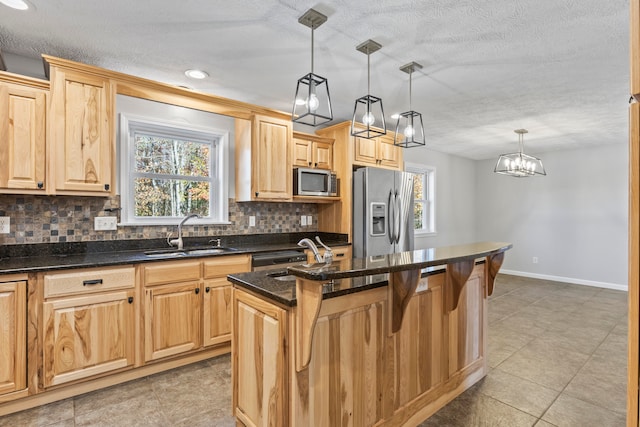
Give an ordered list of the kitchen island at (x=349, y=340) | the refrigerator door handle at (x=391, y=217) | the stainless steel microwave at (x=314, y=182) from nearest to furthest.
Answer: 1. the kitchen island at (x=349, y=340)
2. the stainless steel microwave at (x=314, y=182)
3. the refrigerator door handle at (x=391, y=217)

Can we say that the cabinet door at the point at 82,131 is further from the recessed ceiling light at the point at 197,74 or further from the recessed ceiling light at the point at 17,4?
the recessed ceiling light at the point at 197,74

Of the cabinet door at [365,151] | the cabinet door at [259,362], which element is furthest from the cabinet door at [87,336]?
the cabinet door at [365,151]

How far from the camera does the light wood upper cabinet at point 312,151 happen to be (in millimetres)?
4020

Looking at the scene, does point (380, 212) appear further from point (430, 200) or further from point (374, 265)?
point (374, 265)

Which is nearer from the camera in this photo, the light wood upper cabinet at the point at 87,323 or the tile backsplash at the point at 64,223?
the light wood upper cabinet at the point at 87,323

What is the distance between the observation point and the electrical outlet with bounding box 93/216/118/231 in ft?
9.61

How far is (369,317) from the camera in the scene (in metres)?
1.78

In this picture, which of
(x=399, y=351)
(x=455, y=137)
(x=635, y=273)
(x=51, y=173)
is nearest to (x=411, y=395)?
(x=399, y=351)

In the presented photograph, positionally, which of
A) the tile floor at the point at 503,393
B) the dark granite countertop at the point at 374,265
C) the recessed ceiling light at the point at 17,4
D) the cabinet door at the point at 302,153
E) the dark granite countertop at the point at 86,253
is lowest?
the tile floor at the point at 503,393

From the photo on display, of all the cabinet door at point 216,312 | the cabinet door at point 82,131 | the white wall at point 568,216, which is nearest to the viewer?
the cabinet door at point 82,131

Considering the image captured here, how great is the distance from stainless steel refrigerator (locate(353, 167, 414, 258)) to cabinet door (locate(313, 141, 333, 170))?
373 mm

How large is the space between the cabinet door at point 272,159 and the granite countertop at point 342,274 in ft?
5.52

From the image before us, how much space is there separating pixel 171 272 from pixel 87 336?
2.24 ft

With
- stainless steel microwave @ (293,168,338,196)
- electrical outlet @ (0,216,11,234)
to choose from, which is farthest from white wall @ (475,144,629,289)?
electrical outlet @ (0,216,11,234)
